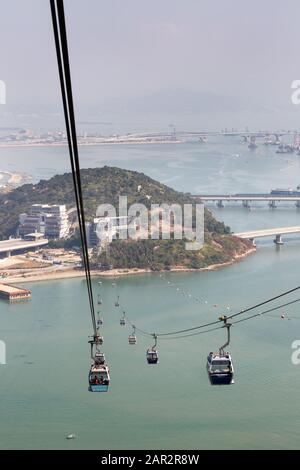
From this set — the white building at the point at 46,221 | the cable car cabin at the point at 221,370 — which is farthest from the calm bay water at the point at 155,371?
the white building at the point at 46,221

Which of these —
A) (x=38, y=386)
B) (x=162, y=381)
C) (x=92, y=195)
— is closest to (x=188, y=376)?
(x=162, y=381)

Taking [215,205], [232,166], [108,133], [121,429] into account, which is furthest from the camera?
[108,133]

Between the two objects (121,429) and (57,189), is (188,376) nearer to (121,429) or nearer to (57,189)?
(121,429)

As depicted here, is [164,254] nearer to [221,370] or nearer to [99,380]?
[99,380]

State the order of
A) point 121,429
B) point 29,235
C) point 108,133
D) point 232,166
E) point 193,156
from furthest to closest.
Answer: point 108,133 → point 193,156 → point 232,166 → point 29,235 → point 121,429

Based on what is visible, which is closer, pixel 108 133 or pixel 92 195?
pixel 92 195

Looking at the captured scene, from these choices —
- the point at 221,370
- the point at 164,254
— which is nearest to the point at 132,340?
the point at 221,370
